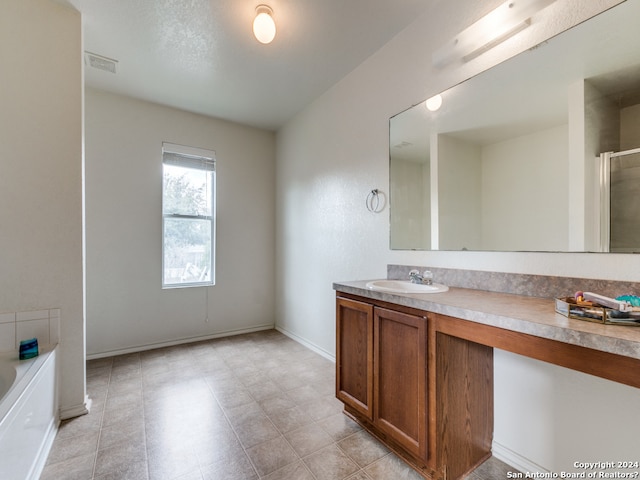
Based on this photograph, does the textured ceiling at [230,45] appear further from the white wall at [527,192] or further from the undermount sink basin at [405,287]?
the undermount sink basin at [405,287]

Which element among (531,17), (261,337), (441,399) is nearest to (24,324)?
(261,337)

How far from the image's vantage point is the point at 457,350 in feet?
4.62

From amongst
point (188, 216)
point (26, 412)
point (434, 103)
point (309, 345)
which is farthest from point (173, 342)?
point (434, 103)

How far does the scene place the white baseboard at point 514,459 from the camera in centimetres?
143

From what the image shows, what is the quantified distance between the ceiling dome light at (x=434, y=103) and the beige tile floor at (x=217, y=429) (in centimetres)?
212

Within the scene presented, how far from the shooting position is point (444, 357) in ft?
4.42

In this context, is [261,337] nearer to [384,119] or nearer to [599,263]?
[384,119]

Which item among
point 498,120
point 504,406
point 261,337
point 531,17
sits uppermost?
point 531,17

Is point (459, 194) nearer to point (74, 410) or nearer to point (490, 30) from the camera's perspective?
point (490, 30)

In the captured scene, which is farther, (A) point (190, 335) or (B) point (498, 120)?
(A) point (190, 335)

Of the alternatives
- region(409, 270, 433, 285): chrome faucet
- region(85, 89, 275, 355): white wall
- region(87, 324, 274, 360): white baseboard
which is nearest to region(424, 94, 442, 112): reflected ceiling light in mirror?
region(409, 270, 433, 285): chrome faucet

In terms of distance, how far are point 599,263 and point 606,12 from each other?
1.07m

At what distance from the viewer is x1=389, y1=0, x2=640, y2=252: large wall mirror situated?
1.20 metres

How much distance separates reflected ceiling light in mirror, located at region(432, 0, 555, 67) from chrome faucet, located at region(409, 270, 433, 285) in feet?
4.34
